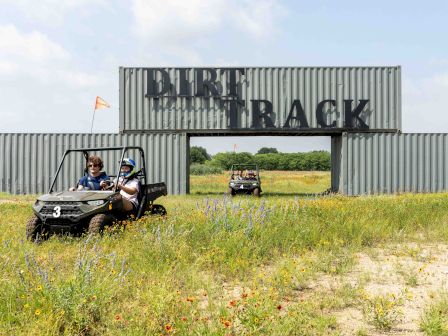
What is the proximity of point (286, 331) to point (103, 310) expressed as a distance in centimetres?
165

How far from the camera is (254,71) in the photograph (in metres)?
23.1

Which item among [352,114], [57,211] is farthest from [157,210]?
[352,114]

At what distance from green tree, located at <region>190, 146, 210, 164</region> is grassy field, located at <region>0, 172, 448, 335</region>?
7336cm

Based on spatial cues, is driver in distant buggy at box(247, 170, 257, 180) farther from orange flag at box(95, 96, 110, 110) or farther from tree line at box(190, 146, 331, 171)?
tree line at box(190, 146, 331, 171)

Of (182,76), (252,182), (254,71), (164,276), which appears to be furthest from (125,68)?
(164,276)

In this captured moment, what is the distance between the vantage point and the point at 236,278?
18.8 ft

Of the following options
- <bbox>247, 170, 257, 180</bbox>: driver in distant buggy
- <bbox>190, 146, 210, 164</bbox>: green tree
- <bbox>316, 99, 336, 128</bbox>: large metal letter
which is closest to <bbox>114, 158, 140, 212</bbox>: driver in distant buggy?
<bbox>247, 170, 257, 180</bbox>: driver in distant buggy

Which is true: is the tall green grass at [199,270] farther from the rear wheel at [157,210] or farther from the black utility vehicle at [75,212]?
the rear wheel at [157,210]

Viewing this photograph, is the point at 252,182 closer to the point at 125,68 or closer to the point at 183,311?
the point at 125,68

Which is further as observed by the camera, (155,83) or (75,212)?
(155,83)

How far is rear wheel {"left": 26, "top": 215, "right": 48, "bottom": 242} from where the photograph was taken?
7.77 m

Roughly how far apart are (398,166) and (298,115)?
205 inches

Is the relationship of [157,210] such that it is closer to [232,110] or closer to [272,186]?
[232,110]

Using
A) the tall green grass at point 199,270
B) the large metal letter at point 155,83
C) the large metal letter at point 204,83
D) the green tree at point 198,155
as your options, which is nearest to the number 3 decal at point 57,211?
the tall green grass at point 199,270
